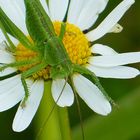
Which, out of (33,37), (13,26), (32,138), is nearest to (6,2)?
(13,26)

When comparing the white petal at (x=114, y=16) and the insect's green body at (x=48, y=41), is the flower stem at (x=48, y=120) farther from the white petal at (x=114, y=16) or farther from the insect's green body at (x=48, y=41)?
the white petal at (x=114, y=16)

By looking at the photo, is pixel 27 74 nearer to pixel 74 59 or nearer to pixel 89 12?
pixel 74 59

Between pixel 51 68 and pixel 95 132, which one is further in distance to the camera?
pixel 95 132

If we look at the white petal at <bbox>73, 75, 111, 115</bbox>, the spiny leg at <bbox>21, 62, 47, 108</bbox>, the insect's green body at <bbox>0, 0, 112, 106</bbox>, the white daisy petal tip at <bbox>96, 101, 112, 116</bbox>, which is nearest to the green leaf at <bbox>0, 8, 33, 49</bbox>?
the insect's green body at <bbox>0, 0, 112, 106</bbox>

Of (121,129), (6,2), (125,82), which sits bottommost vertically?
(121,129)

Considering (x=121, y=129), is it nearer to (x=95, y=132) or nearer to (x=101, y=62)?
(x=95, y=132)

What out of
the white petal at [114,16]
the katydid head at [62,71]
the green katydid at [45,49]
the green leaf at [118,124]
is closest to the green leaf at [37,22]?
the green katydid at [45,49]

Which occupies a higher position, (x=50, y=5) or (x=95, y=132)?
(x=50, y=5)
